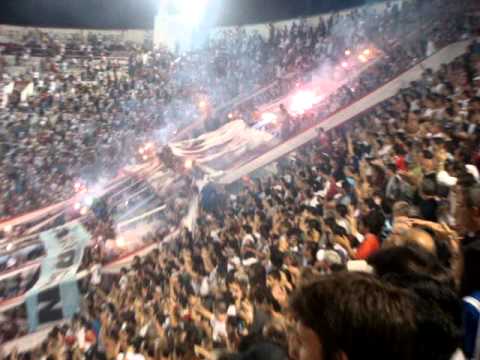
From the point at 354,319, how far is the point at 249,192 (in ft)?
22.8

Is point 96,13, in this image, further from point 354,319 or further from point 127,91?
point 354,319

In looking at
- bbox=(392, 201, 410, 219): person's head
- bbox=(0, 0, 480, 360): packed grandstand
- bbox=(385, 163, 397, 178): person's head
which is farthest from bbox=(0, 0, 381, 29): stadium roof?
bbox=(392, 201, 410, 219): person's head

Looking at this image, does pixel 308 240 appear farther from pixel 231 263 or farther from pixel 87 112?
pixel 87 112

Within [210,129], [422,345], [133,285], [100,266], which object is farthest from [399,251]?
[210,129]

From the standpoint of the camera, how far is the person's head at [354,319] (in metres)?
0.63

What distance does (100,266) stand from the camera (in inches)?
336

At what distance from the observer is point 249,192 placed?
758 centimetres

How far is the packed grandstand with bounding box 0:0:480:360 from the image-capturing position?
127 centimetres

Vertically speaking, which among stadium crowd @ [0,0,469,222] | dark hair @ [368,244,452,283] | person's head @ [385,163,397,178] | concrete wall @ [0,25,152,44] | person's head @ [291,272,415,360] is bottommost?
dark hair @ [368,244,452,283]

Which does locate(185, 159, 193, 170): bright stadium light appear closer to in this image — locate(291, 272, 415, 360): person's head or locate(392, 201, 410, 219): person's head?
locate(392, 201, 410, 219): person's head

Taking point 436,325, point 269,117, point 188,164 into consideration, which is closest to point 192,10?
point 269,117

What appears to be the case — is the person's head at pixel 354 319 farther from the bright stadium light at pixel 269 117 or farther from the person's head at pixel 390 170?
the bright stadium light at pixel 269 117

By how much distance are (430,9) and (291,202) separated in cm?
537

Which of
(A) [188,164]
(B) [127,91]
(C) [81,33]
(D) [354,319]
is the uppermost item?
(C) [81,33]
